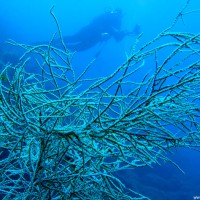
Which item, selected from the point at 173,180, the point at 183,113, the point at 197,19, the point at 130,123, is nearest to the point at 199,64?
the point at 183,113

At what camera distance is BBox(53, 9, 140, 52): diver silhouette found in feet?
76.9

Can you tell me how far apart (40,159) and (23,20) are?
109 m

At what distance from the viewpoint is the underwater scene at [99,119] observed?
94.8 inches

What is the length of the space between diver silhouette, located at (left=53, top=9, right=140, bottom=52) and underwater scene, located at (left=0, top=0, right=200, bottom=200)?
78mm

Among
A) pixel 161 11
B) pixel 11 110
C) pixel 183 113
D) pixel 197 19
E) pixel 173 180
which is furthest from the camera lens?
pixel 161 11

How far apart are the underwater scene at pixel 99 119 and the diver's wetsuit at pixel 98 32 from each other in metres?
0.08

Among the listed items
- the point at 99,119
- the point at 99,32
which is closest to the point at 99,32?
the point at 99,32

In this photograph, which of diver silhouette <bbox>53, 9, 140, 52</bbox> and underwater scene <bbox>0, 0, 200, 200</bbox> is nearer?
underwater scene <bbox>0, 0, 200, 200</bbox>

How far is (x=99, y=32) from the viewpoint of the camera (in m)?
24.2

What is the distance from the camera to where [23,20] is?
10544 cm

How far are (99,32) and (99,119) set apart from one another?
2252 centimetres

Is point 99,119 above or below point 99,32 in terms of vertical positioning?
below

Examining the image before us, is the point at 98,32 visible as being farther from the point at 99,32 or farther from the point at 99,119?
the point at 99,119

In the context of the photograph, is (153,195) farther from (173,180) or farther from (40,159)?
(40,159)
